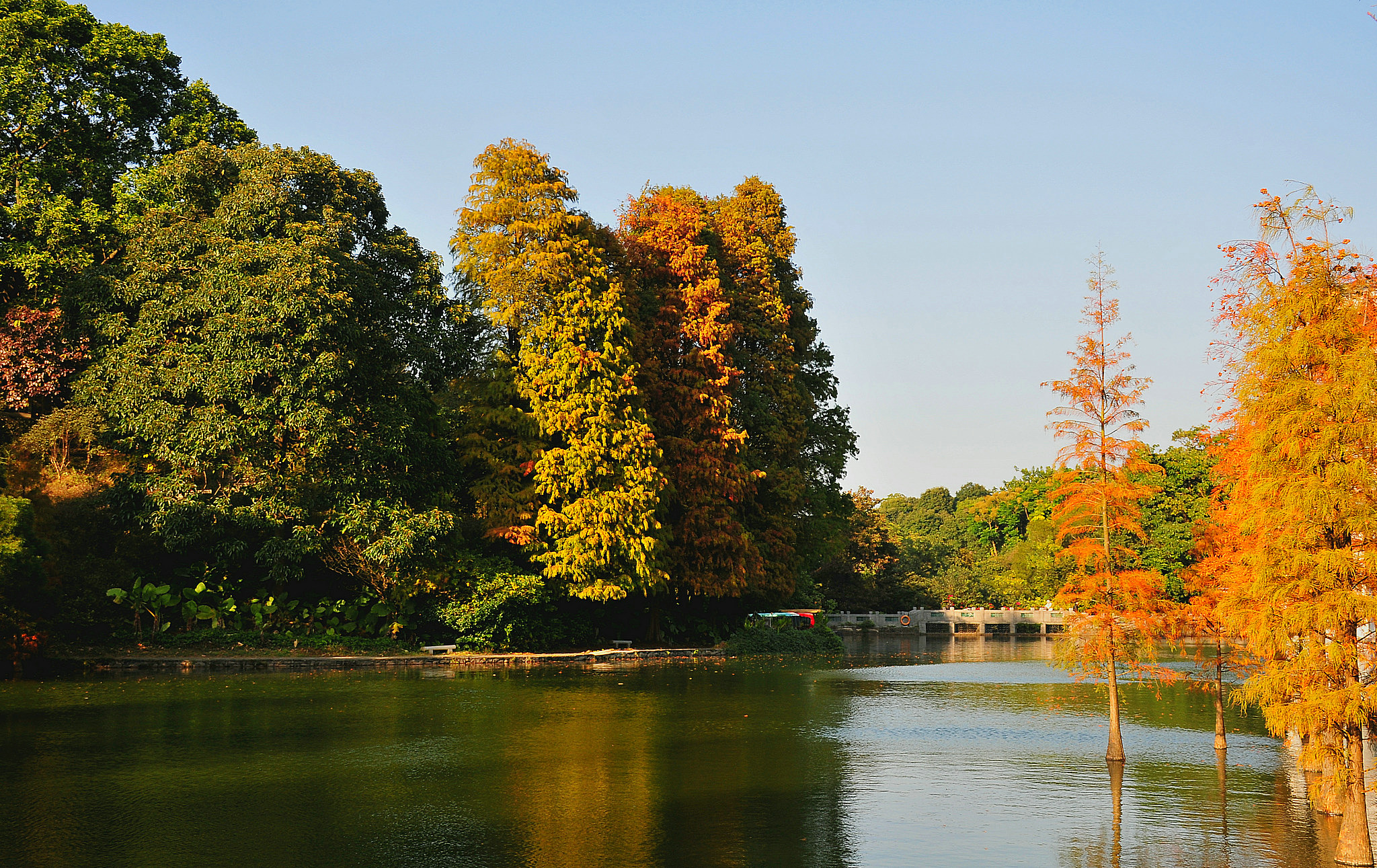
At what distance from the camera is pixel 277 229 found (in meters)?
32.0

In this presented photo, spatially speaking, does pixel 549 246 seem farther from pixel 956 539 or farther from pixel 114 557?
pixel 956 539

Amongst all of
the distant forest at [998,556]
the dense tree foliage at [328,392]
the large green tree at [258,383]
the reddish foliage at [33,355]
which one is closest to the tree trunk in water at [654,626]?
the dense tree foliage at [328,392]

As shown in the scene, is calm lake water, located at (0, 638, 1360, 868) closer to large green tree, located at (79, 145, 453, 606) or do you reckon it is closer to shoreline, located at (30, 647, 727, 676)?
shoreline, located at (30, 647, 727, 676)

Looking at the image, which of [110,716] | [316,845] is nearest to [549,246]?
[110,716]

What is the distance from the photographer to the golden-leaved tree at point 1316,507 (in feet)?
32.1

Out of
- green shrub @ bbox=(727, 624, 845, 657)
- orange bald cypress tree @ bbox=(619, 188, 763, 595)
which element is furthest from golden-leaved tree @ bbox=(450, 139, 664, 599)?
green shrub @ bbox=(727, 624, 845, 657)

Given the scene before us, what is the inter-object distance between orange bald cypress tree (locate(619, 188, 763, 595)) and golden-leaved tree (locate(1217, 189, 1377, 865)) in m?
27.8

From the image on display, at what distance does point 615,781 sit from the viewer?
44.9 ft

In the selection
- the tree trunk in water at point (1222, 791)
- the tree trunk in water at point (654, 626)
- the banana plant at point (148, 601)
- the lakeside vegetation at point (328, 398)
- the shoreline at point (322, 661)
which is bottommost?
the tree trunk in water at point (1222, 791)

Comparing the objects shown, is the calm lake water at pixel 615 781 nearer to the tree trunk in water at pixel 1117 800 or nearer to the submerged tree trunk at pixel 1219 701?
the tree trunk in water at pixel 1117 800

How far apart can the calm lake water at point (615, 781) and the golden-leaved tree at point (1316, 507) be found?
4.92 feet

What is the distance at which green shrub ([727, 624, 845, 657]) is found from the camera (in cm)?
4222

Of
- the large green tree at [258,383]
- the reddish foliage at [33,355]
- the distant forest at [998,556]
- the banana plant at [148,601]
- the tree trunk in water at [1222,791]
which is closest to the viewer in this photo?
the tree trunk in water at [1222,791]

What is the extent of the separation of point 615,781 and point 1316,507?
338 inches
